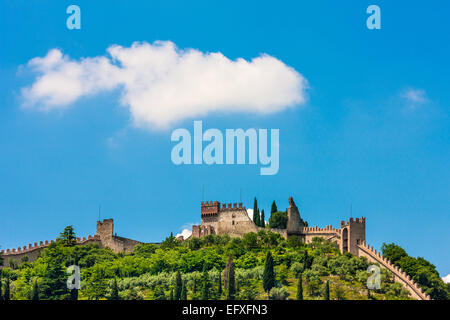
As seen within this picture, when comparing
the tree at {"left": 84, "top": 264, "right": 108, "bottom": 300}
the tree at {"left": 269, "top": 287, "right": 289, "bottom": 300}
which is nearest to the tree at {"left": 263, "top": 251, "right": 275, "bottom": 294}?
the tree at {"left": 269, "top": 287, "right": 289, "bottom": 300}

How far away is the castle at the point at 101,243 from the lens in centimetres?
10906

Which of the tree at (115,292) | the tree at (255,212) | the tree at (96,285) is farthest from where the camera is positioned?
the tree at (255,212)

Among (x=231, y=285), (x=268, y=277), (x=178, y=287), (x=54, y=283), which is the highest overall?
(x=268, y=277)

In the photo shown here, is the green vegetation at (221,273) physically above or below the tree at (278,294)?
above

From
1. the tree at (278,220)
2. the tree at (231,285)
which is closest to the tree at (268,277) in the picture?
the tree at (231,285)

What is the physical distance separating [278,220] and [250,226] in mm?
3501

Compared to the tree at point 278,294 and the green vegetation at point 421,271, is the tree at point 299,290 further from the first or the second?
the green vegetation at point 421,271

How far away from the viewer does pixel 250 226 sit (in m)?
109

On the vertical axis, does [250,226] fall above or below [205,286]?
above

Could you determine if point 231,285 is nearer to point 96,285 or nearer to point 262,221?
point 96,285

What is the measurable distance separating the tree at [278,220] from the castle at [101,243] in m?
17.4

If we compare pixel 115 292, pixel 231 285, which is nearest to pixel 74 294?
pixel 115 292
